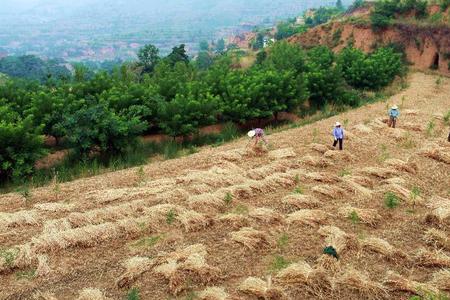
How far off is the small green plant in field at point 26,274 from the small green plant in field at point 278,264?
14.9ft

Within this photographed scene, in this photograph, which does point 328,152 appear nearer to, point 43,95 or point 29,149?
point 29,149

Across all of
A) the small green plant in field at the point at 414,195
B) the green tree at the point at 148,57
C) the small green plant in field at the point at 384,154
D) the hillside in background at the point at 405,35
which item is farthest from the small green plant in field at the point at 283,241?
the green tree at the point at 148,57

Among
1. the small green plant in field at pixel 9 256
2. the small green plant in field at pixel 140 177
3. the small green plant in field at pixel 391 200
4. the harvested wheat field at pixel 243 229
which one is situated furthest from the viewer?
the small green plant in field at pixel 140 177

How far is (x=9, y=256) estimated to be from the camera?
9.49 m

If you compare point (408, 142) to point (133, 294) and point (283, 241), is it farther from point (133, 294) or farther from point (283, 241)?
point (133, 294)

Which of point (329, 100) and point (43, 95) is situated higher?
point (43, 95)

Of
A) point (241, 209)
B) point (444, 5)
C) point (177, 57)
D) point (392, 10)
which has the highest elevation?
point (444, 5)

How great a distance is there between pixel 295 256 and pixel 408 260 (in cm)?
227

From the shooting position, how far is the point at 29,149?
16.6 m

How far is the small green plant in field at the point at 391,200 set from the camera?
12.2 meters

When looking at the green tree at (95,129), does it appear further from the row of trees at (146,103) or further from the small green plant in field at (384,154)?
the small green plant in field at (384,154)

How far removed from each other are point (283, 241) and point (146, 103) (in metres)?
12.7

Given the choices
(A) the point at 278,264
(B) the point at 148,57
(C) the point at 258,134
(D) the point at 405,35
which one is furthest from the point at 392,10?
(A) the point at 278,264

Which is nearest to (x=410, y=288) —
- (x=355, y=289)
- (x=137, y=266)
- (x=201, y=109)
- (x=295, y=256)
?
(x=355, y=289)
